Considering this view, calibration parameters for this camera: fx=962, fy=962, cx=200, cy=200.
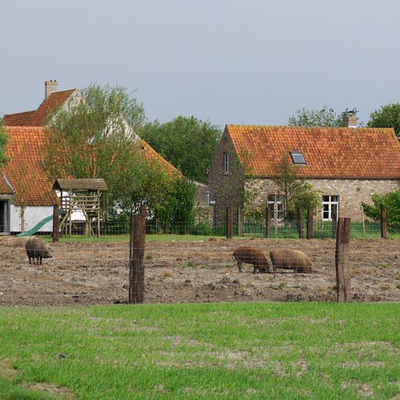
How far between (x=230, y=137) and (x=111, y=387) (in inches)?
2124

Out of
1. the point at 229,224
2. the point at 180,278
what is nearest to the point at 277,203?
the point at 229,224

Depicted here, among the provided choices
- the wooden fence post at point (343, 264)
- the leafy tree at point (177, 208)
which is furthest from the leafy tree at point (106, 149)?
the wooden fence post at point (343, 264)

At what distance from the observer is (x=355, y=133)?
66375 mm

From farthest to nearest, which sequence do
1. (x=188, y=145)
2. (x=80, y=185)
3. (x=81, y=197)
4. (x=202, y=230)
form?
(x=188, y=145) < (x=202, y=230) < (x=81, y=197) < (x=80, y=185)

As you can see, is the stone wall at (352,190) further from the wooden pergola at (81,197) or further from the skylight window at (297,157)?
the wooden pergola at (81,197)

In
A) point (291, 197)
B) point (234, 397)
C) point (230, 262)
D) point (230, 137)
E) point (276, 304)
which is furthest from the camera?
point (230, 137)

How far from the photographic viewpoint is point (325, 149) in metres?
64.3

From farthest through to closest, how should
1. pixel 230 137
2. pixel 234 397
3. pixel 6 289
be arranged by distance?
pixel 230 137
pixel 6 289
pixel 234 397

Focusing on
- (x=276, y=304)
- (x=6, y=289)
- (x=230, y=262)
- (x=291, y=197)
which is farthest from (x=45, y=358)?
(x=291, y=197)

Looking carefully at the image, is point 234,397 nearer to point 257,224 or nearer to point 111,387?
point 111,387

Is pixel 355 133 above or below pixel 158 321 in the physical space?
above

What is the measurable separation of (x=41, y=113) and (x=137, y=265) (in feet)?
174

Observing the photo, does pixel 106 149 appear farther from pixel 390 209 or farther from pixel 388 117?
pixel 388 117

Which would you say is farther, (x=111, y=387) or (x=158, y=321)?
(x=158, y=321)
